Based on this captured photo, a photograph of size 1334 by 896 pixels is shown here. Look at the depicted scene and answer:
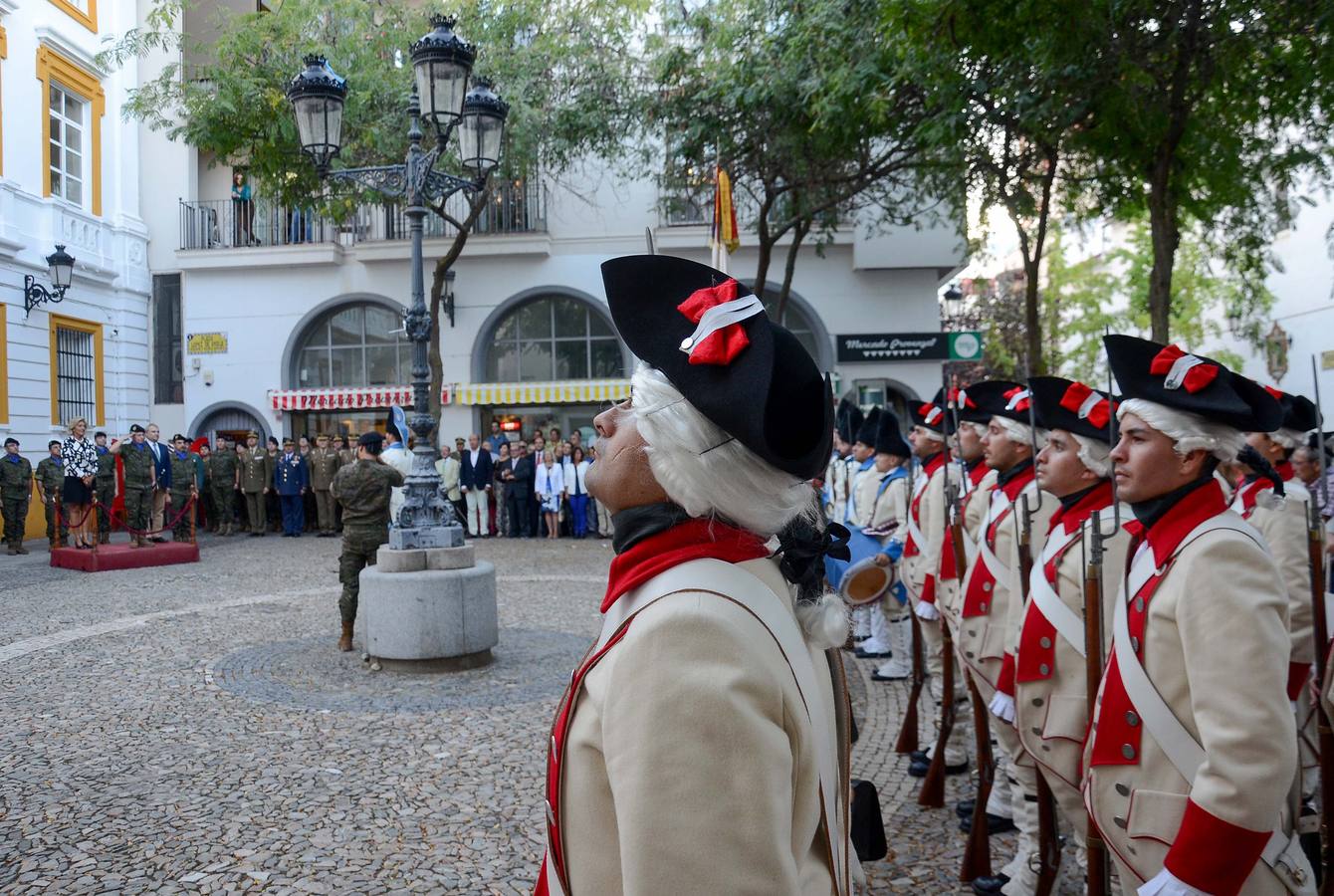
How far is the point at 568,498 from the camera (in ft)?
66.4

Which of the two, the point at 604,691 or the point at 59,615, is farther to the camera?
the point at 59,615

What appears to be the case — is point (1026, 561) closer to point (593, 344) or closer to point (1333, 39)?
point (1333, 39)

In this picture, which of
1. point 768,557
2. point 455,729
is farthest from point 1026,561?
point 455,729

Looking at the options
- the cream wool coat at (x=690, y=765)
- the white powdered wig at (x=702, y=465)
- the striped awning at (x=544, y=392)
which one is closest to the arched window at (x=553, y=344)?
the striped awning at (x=544, y=392)

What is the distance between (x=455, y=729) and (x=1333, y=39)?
8.58 metres

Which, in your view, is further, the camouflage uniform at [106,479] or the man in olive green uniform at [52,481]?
the camouflage uniform at [106,479]

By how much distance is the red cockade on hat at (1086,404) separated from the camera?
3.86 metres

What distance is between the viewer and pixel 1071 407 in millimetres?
4055

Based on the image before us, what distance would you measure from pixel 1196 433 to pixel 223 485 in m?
21.4

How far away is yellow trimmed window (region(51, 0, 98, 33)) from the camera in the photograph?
20406 mm

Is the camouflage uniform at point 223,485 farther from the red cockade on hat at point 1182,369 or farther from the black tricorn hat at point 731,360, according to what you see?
the black tricorn hat at point 731,360

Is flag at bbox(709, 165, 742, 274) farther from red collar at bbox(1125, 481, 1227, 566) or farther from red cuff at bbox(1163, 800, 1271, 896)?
red cuff at bbox(1163, 800, 1271, 896)

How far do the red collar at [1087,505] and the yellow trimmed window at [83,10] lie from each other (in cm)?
2292

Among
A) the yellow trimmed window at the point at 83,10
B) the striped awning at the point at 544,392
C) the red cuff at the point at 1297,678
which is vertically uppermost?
the yellow trimmed window at the point at 83,10
